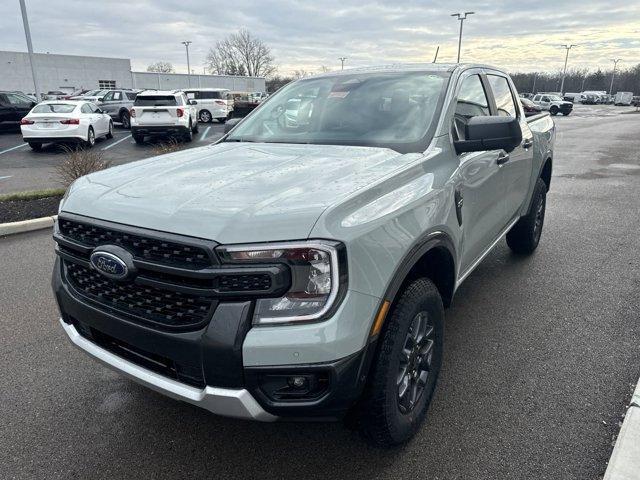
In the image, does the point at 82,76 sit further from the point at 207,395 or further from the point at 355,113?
the point at 207,395

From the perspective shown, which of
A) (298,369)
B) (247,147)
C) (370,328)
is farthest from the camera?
(247,147)

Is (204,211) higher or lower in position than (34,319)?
higher

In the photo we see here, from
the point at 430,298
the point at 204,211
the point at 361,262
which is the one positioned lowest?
the point at 430,298

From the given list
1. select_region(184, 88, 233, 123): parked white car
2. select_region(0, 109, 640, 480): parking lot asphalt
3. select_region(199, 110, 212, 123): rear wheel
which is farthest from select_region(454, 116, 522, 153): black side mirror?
select_region(199, 110, 212, 123): rear wheel

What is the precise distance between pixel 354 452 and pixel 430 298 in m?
0.87

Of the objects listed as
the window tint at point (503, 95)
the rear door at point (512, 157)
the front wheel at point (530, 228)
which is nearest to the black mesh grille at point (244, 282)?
the rear door at point (512, 157)

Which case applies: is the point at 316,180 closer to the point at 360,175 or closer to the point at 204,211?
the point at 360,175

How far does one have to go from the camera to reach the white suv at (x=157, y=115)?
55.0ft

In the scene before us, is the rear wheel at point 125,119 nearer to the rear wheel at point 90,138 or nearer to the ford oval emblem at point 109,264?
the rear wheel at point 90,138

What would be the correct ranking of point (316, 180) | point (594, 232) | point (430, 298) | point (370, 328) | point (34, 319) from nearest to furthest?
point (370, 328)
point (316, 180)
point (430, 298)
point (34, 319)
point (594, 232)

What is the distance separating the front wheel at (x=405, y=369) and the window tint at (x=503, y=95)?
2.28 metres

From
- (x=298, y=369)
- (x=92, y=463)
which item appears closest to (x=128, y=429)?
(x=92, y=463)

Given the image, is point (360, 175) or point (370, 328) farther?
point (360, 175)

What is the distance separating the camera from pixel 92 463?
2467 millimetres
